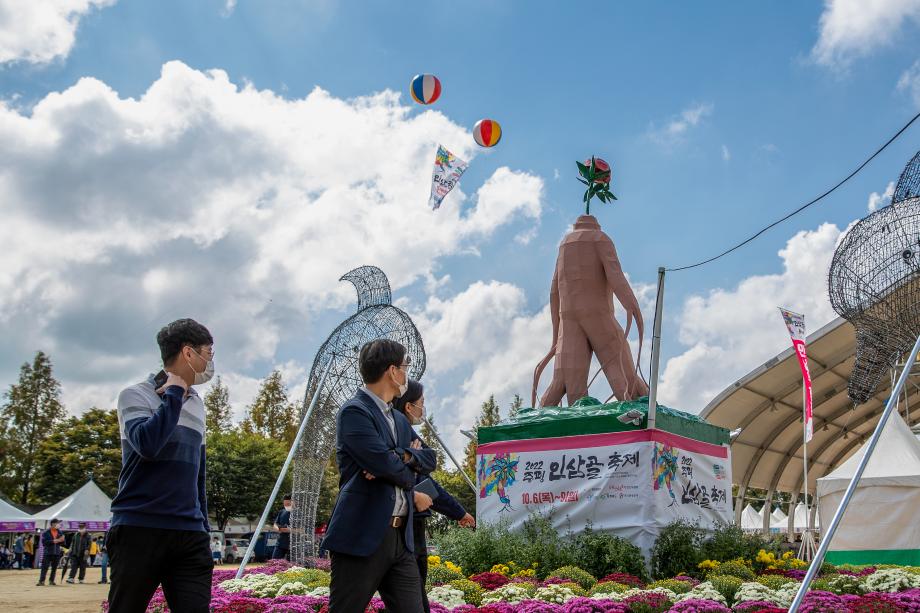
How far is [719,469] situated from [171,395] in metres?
9.71

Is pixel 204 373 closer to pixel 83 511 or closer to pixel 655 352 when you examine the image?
pixel 655 352

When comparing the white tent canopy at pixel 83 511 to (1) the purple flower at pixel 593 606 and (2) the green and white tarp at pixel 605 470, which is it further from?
(1) the purple flower at pixel 593 606

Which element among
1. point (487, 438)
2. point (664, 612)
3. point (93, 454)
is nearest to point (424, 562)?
point (664, 612)

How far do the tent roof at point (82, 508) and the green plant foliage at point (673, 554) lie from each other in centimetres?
2496

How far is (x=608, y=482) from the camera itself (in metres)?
10.3

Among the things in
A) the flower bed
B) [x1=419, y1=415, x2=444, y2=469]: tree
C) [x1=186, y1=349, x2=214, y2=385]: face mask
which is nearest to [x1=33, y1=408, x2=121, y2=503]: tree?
[x1=419, y1=415, x2=444, y2=469]: tree

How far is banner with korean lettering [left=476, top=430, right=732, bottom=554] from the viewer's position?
1016 centimetres

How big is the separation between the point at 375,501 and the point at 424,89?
13.1m

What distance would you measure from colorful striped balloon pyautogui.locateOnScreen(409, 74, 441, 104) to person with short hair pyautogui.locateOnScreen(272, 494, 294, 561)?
7.85 metres

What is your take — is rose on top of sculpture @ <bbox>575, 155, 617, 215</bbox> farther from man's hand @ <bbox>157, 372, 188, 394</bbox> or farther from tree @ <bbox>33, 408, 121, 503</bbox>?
tree @ <bbox>33, 408, 121, 503</bbox>

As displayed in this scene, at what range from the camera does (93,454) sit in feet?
152

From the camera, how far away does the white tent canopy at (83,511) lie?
29547 millimetres

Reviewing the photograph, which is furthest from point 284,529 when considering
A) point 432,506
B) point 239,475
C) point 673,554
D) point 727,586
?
point 239,475

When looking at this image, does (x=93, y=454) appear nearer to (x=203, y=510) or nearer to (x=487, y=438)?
(x=487, y=438)
